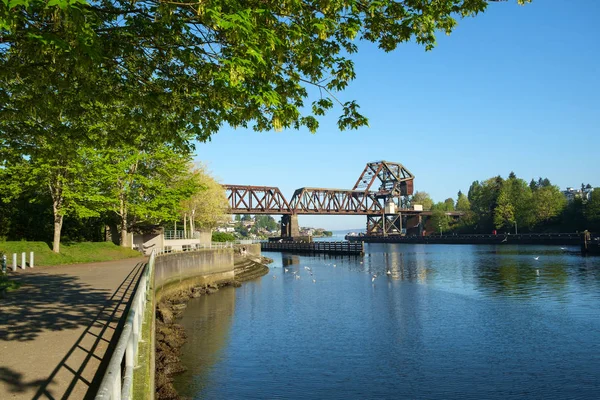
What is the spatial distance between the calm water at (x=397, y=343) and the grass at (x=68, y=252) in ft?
30.2

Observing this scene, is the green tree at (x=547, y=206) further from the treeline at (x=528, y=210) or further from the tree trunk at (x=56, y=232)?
the tree trunk at (x=56, y=232)

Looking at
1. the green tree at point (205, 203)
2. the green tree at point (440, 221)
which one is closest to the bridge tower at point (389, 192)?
the green tree at point (440, 221)

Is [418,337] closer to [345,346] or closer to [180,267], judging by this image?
[345,346]

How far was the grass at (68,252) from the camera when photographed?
2961 centimetres

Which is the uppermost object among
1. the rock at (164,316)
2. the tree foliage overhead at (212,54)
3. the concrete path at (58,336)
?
the tree foliage overhead at (212,54)

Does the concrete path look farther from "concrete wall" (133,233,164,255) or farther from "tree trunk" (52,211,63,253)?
"concrete wall" (133,233,164,255)

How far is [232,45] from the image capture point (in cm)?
881

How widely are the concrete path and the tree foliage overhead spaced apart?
16.4 ft

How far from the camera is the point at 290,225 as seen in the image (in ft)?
433

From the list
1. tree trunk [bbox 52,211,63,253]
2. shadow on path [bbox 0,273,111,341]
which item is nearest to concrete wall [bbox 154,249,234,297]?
Result: shadow on path [bbox 0,273,111,341]

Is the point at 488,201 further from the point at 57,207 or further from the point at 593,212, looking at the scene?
the point at 57,207

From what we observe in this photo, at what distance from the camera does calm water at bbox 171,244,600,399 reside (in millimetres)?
13617

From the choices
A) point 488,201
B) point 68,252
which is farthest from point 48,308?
point 488,201

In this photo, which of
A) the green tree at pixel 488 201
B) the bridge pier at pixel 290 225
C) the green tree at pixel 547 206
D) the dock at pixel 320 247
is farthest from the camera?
the bridge pier at pixel 290 225
